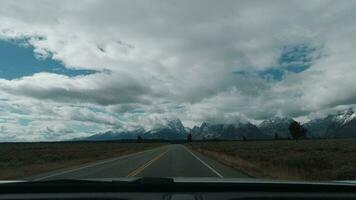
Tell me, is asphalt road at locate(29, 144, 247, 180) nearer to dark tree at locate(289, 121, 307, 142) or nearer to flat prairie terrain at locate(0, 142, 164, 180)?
flat prairie terrain at locate(0, 142, 164, 180)

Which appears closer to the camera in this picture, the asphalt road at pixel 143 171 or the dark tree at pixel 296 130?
the asphalt road at pixel 143 171

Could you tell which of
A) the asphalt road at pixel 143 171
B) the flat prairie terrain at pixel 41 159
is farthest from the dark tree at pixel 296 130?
the asphalt road at pixel 143 171

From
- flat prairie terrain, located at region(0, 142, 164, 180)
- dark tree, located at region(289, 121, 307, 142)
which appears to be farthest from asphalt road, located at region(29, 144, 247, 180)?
dark tree, located at region(289, 121, 307, 142)

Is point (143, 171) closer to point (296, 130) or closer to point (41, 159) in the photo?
point (41, 159)

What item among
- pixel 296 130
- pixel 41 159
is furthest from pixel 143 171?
pixel 296 130

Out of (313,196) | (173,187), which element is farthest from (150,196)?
(313,196)

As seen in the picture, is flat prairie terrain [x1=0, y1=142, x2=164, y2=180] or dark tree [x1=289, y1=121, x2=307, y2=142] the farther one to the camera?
dark tree [x1=289, y1=121, x2=307, y2=142]

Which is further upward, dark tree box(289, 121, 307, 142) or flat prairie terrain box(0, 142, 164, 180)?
dark tree box(289, 121, 307, 142)

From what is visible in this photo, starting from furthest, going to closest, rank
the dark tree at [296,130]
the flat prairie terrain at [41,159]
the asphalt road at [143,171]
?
the dark tree at [296,130] → the flat prairie terrain at [41,159] → the asphalt road at [143,171]

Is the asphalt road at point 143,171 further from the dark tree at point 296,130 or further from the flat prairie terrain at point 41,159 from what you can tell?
the dark tree at point 296,130

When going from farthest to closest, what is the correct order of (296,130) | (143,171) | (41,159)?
1. (296,130)
2. (41,159)
3. (143,171)

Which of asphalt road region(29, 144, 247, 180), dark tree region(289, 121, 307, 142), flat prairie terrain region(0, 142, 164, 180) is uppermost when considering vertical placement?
dark tree region(289, 121, 307, 142)

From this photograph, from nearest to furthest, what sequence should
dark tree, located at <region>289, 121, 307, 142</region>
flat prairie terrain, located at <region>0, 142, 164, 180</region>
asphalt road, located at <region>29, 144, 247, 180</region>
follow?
1. asphalt road, located at <region>29, 144, 247, 180</region>
2. flat prairie terrain, located at <region>0, 142, 164, 180</region>
3. dark tree, located at <region>289, 121, 307, 142</region>

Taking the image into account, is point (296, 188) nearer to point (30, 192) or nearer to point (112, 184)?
point (112, 184)
